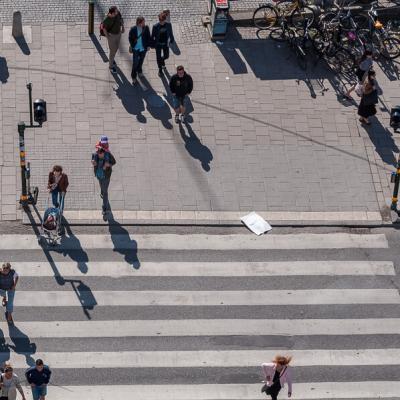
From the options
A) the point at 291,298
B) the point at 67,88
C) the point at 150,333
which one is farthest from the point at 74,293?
the point at 67,88

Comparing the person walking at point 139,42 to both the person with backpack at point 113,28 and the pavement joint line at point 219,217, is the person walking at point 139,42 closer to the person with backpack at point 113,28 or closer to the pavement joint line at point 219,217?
the person with backpack at point 113,28

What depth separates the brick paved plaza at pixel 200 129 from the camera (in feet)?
75.9

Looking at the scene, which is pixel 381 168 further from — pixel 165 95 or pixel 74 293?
pixel 74 293

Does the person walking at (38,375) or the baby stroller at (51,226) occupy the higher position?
the baby stroller at (51,226)

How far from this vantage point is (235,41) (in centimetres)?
2691

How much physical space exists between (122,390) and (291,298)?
389 cm

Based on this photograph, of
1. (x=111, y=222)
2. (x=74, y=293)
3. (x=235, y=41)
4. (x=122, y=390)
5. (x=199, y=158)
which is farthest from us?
(x=235, y=41)

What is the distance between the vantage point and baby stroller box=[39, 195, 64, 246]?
2128 centimetres

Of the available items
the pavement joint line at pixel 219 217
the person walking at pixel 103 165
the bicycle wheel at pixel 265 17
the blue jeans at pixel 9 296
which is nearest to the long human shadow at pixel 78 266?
the pavement joint line at pixel 219 217

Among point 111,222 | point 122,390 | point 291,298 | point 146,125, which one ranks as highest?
point 146,125

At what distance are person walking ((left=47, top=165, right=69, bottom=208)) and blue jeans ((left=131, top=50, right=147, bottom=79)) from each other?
443cm

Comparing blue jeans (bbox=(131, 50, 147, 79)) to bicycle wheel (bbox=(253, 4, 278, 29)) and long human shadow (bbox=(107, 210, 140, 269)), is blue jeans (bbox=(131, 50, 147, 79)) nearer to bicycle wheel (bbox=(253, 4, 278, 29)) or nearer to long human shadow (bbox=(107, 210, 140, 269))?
bicycle wheel (bbox=(253, 4, 278, 29))

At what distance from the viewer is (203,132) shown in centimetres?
2447

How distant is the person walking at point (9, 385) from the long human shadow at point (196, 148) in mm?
7526
